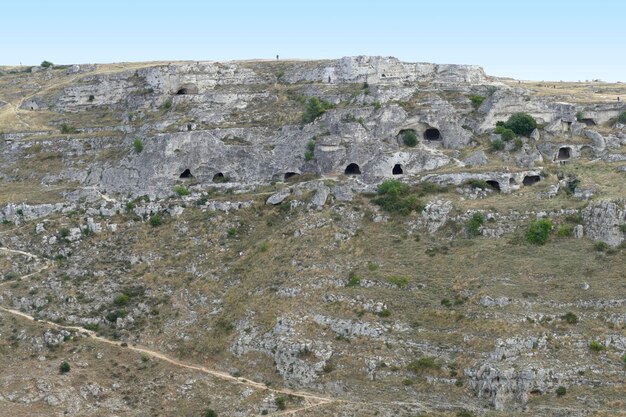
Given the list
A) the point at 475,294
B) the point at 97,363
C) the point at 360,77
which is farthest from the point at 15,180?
the point at 475,294

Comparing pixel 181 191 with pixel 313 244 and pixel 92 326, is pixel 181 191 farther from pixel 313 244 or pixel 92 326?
pixel 92 326

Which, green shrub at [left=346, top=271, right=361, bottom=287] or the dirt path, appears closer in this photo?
the dirt path

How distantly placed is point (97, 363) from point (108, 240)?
13.2 m

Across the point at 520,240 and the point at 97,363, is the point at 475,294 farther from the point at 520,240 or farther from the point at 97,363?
the point at 97,363

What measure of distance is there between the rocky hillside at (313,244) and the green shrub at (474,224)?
153 millimetres

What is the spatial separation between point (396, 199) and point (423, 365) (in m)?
16.0

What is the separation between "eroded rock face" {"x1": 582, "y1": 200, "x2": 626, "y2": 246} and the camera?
50.8m

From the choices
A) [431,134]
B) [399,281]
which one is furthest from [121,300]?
[431,134]

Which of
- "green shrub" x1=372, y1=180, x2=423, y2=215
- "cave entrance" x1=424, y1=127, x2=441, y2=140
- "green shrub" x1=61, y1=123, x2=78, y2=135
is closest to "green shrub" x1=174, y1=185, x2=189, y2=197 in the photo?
"green shrub" x1=372, y1=180, x2=423, y2=215

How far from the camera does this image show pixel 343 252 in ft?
179

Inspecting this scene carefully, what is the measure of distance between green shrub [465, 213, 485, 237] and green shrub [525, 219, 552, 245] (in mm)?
3430

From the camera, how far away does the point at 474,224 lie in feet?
178

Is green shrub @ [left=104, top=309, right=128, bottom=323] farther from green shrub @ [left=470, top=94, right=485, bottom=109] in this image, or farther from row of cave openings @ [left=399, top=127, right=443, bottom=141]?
green shrub @ [left=470, top=94, right=485, bottom=109]

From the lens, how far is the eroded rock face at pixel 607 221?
167ft
